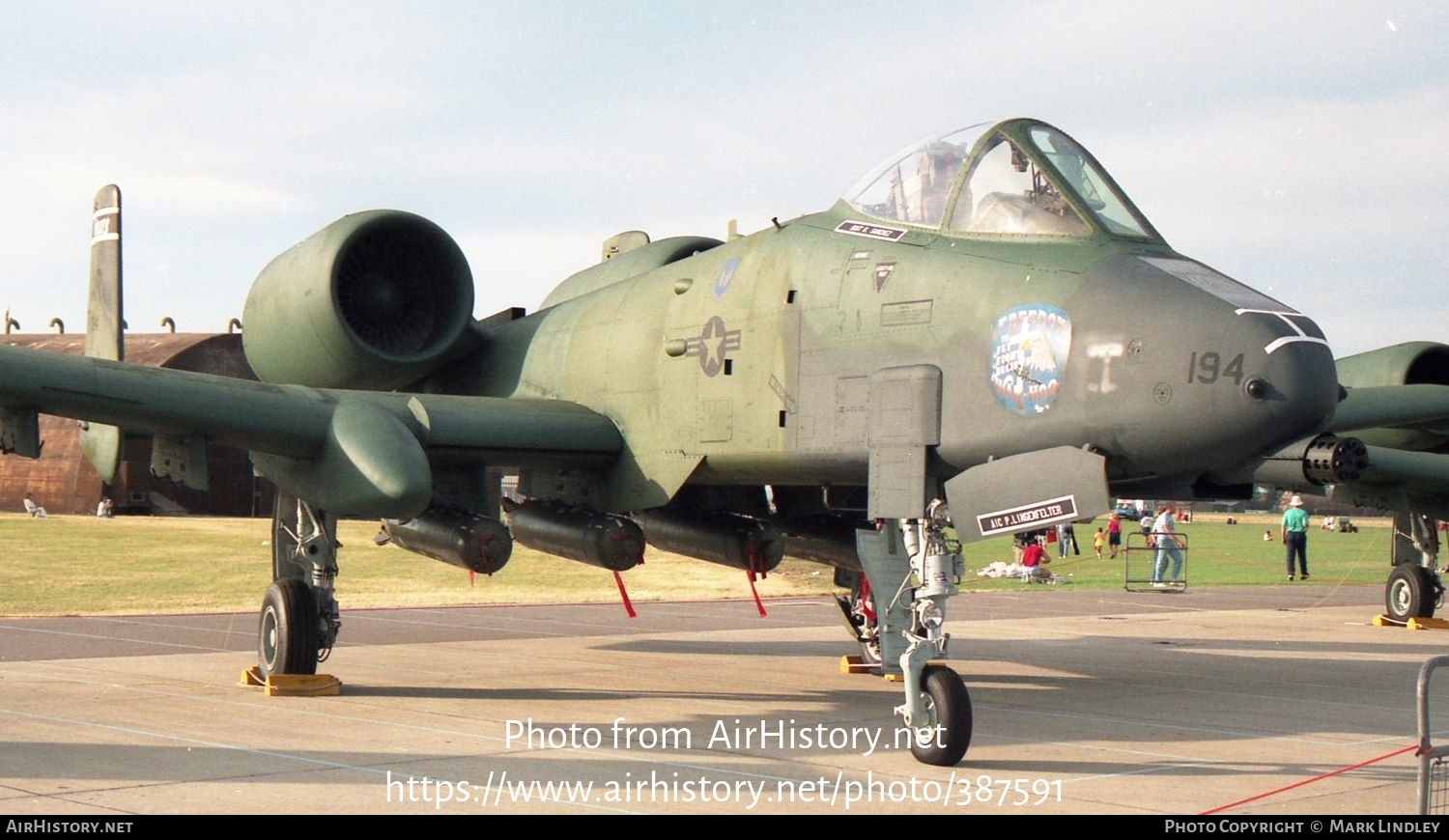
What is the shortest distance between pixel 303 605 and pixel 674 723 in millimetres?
3432

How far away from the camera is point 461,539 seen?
12.2 m

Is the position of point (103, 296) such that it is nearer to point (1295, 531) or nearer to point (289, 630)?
point (289, 630)

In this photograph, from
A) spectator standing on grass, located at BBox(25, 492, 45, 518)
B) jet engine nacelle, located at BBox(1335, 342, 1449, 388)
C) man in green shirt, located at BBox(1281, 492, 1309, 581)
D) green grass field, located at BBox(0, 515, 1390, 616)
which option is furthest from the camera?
spectator standing on grass, located at BBox(25, 492, 45, 518)

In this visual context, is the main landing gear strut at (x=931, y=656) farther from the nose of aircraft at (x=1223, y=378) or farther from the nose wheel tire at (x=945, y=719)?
the nose of aircraft at (x=1223, y=378)

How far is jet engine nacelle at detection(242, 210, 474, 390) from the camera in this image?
13.3 m

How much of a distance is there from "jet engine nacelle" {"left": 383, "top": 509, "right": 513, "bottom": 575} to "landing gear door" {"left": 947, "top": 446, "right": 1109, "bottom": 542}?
4.37m

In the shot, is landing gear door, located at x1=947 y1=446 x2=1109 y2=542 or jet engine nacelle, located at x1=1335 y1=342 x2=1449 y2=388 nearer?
landing gear door, located at x1=947 y1=446 x2=1109 y2=542

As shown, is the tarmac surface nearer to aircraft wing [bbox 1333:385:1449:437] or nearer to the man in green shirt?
aircraft wing [bbox 1333:385:1449:437]

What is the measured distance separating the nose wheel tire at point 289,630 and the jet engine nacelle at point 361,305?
7.61 ft

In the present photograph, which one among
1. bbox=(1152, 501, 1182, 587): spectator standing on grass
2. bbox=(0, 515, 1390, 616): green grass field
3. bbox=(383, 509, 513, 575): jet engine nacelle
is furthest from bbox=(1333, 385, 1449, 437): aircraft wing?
bbox=(1152, 501, 1182, 587): spectator standing on grass

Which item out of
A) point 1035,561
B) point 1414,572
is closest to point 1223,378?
point 1414,572

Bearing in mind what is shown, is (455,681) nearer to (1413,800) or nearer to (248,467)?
(1413,800)

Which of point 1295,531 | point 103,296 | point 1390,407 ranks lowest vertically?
point 1295,531

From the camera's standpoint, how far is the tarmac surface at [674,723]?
7.67 m
